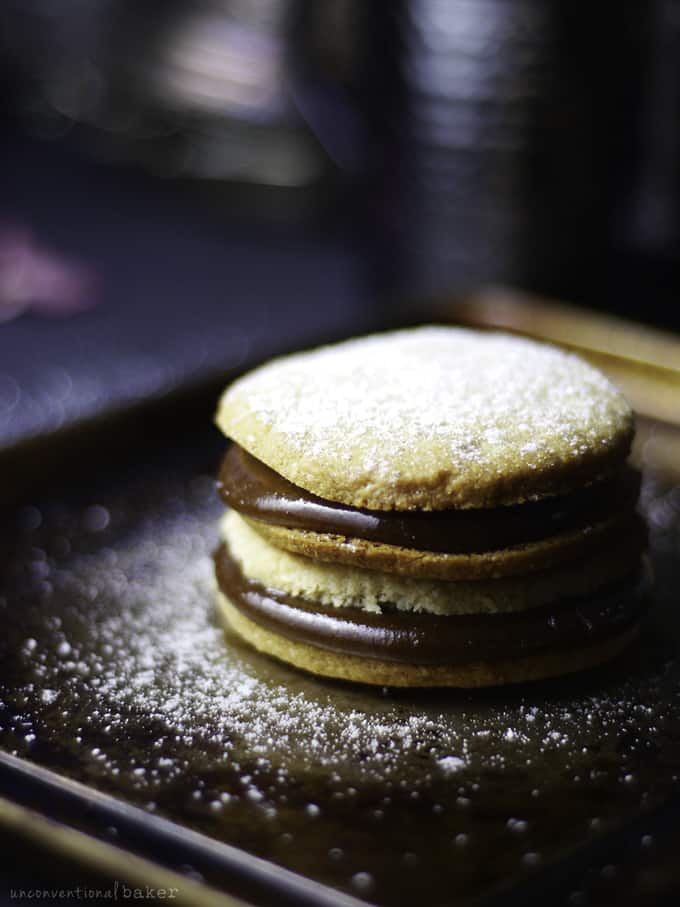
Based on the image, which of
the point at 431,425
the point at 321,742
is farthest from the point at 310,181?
the point at 321,742

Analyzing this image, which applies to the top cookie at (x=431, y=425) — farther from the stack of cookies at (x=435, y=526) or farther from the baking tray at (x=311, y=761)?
the baking tray at (x=311, y=761)

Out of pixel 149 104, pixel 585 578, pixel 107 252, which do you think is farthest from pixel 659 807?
pixel 149 104

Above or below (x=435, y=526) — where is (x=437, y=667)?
below

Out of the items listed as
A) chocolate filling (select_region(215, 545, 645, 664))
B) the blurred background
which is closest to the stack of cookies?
chocolate filling (select_region(215, 545, 645, 664))

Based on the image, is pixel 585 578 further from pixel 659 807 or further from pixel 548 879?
pixel 548 879

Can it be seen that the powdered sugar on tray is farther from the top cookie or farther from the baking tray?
the top cookie

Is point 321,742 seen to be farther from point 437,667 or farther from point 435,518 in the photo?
point 435,518

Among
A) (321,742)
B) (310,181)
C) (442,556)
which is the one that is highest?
(442,556)
